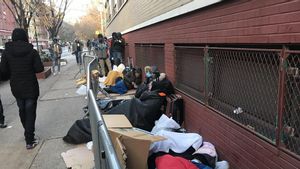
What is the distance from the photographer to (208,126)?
4.51 meters

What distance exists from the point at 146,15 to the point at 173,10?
3.40 meters

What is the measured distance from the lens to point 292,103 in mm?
2766

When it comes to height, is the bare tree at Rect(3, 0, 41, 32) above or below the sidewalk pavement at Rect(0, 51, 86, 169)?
above

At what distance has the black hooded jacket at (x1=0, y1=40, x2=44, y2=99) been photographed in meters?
5.45

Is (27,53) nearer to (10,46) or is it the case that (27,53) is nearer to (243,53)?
(10,46)

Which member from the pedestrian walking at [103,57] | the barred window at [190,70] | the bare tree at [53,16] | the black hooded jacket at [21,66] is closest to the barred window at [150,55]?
the barred window at [190,70]

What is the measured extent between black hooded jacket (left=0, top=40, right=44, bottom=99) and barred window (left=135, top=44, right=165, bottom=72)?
9.38ft

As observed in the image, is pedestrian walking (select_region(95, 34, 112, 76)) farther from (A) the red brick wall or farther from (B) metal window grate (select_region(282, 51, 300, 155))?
(B) metal window grate (select_region(282, 51, 300, 155))

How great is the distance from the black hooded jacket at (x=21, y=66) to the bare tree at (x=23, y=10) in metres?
12.4

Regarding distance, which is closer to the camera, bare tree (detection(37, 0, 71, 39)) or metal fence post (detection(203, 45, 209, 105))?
metal fence post (detection(203, 45, 209, 105))

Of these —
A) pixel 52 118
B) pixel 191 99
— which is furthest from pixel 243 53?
pixel 52 118

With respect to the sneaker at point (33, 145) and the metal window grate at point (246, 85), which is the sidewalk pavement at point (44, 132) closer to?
the sneaker at point (33, 145)

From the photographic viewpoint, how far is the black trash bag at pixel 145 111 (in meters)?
5.58

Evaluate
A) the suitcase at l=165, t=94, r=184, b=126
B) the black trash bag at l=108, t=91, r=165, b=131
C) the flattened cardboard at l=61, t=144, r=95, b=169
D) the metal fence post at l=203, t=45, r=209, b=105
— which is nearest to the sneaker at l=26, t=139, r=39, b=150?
the flattened cardboard at l=61, t=144, r=95, b=169
